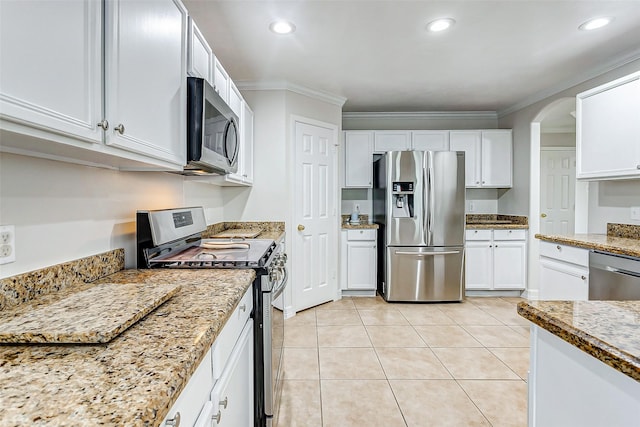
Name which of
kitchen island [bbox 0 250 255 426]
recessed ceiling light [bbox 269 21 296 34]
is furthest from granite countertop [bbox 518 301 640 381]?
recessed ceiling light [bbox 269 21 296 34]

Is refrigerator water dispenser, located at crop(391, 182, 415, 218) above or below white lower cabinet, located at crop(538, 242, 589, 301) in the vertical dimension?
above

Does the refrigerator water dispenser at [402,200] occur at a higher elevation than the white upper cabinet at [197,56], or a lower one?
lower

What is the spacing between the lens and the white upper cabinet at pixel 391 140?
423 centimetres

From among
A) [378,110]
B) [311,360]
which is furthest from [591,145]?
[311,360]

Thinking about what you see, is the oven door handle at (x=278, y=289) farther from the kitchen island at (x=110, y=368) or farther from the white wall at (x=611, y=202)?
the white wall at (x=611, y=202)

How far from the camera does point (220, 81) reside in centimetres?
209

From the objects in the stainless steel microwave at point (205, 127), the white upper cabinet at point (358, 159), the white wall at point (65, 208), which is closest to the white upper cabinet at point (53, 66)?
the white wall at point (65, 208)

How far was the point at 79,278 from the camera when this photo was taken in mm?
1220

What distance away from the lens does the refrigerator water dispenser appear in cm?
371

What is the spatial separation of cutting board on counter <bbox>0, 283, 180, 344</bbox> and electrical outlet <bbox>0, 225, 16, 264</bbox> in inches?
7.0

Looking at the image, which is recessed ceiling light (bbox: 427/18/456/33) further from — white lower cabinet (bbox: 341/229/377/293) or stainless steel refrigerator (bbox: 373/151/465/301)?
white lower cabinet (bbox: 341/229/377/293)

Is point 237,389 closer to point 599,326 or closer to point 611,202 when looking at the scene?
point 599,326

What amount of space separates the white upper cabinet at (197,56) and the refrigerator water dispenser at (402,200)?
241 centimetres

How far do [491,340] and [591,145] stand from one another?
5.71 feet
